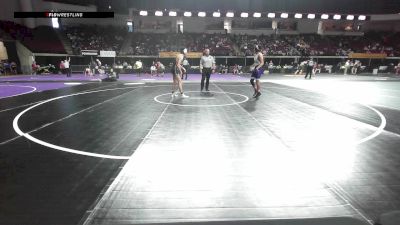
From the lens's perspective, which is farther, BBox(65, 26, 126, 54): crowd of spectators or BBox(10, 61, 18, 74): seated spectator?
BBox(65, 26, 126, 54): crowd of spectators

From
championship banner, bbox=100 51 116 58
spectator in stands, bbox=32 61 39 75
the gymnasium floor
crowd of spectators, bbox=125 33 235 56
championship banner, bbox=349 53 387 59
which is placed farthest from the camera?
championship banner, bbox=349 53 387 59

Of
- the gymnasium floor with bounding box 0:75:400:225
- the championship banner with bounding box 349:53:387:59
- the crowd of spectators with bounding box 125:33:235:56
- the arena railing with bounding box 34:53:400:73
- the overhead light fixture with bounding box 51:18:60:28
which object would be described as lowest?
the gymnasium floor with bounding box 0:75:400:225

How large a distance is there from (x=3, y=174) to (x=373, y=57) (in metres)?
40.4

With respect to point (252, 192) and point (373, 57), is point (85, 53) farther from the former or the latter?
point (373, 57)

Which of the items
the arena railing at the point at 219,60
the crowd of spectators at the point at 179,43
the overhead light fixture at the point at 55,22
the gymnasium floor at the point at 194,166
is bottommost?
the gymnasium floor at the point at 194,166

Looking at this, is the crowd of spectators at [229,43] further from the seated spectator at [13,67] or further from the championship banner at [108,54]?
the seated spectator at [13,67]

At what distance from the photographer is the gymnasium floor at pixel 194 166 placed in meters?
3.47

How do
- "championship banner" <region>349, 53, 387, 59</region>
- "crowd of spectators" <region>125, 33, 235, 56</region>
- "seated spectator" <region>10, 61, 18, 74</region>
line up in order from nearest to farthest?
"seated spectator" <region>10, 61, 18, 74</region>, "crowd of spectators" <region>125, 33, 235, 56</region>, "championship banner" <region>349, 53, 387, 59</region>

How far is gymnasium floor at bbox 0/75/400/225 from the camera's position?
3471mm

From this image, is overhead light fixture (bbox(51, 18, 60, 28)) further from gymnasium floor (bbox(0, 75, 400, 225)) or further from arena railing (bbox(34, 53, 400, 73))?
gymnasium floor (bbox(0, 75, 400, 225))

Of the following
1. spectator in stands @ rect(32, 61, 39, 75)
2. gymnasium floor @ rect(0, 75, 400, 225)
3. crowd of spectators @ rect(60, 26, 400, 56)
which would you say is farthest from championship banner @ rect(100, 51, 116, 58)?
gymnasium floor @ rect(0, 75, 400, 225)

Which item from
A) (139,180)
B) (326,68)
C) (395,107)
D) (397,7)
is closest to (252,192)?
(139,180)

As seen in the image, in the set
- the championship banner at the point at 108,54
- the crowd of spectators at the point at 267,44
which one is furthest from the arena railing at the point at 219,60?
the crowd of spectators at the point at 267,44

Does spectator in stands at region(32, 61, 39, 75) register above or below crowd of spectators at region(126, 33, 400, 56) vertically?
below
